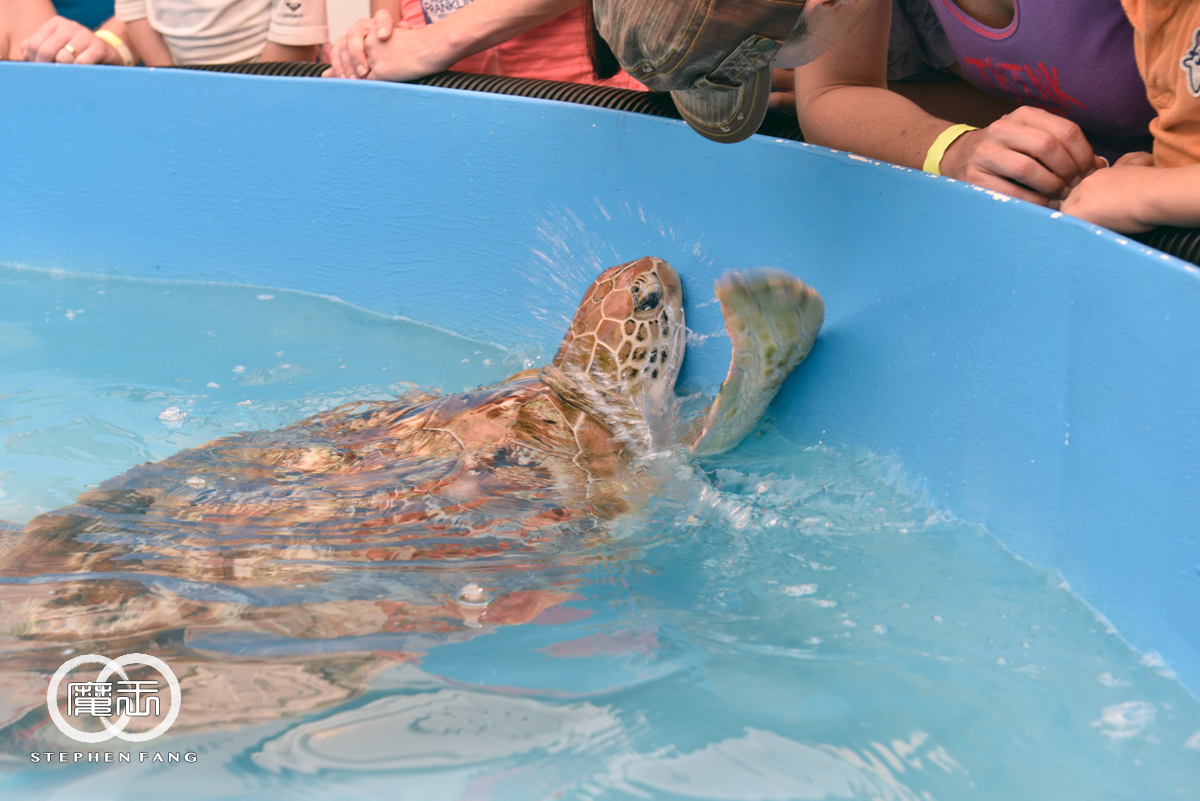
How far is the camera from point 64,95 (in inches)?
82.0

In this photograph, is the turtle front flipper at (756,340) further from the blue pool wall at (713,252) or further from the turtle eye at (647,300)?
the turtle eye at (647,300)

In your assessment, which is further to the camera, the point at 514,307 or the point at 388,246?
the point at 388,246

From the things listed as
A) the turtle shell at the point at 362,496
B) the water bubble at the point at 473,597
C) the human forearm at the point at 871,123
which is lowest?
the water bubble at the point at 473,597

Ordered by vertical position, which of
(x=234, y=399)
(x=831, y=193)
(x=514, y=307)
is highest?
(x=831, y=193)

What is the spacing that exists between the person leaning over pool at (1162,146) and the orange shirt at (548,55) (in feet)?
4.08

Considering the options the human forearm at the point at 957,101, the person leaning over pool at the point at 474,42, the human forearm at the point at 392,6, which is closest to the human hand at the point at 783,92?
the human forearm at the point at 957,101

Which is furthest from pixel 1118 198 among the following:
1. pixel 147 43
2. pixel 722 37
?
pixel 147 43

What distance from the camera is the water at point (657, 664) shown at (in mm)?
736

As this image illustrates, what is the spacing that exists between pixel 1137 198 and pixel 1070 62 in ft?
1.15

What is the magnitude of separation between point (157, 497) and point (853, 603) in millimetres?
886

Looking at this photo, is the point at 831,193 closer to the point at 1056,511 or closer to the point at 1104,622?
the point at 1056,511

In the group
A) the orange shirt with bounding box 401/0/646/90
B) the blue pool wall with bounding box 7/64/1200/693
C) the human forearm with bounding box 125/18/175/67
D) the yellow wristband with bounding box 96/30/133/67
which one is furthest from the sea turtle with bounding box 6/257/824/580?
the human forearm with bounding box 125/18/175/67

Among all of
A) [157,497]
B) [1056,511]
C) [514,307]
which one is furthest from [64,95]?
[1056,511]

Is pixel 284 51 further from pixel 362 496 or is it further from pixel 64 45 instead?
pixel 362 496
